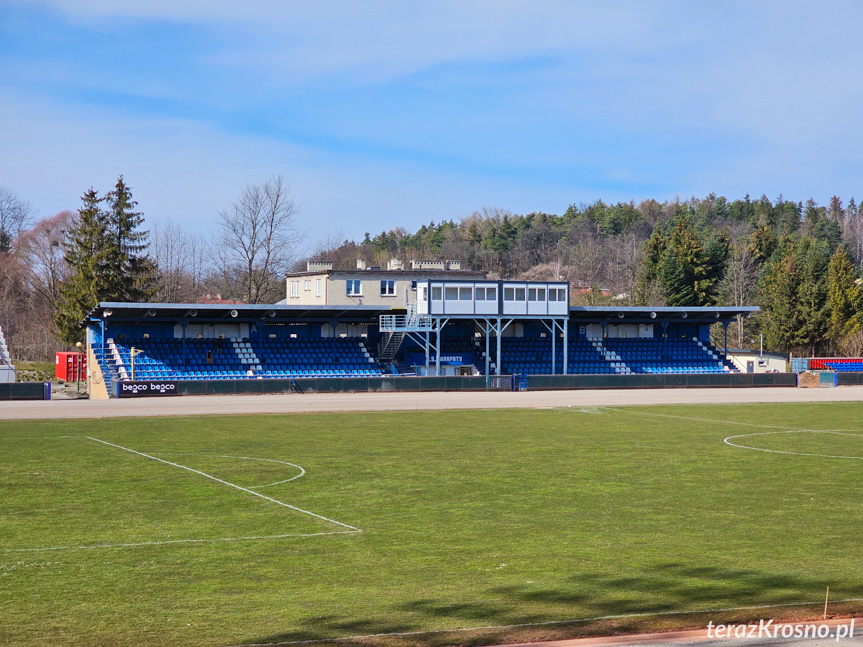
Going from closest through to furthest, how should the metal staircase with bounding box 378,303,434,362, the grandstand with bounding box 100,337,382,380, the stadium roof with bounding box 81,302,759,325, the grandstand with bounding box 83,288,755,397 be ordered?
the grandstand with bounding box 100,337,382,380 → the stadium roof with bounding box 81,302,759,325 → the grandstand with bounding box 83,288,755,397 → the metal staircase with bounding box 378,303,434,362

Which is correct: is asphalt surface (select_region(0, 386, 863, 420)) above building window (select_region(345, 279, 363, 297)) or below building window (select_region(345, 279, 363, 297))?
below

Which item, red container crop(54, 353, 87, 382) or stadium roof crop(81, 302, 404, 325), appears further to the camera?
red container crop(54, 353, 87, 382)

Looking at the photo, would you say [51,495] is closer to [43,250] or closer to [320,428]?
[320,428]

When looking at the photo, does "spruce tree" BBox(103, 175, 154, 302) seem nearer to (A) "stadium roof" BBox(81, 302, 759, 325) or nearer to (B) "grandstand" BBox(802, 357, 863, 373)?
(A) "stadium roof" BBox(81, 302, 759, 325)

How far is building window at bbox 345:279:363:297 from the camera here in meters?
75.8

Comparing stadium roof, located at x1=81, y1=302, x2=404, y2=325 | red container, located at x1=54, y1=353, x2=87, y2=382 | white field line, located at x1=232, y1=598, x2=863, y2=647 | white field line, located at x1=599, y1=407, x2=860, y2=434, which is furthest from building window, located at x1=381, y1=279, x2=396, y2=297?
white field line, located at x1=232, y1=598, x2=863, y2=647

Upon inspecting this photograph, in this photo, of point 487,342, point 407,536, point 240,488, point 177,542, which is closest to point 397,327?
point 487,342

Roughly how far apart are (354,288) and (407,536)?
201 ft

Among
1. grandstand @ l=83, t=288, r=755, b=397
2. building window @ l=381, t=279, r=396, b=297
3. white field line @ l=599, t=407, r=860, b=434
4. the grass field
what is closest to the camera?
the grass field

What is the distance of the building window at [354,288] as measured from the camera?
75812mm

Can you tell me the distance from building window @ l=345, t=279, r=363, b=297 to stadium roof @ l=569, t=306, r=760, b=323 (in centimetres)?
1727

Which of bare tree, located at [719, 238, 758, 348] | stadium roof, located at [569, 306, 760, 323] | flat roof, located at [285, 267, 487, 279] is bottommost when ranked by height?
stadium roof, located at [569, 306, 760, 323]

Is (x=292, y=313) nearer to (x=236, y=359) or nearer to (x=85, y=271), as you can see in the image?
(x=236, y=359)

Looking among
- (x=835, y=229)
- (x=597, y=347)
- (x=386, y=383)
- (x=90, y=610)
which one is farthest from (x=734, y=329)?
(x=90, y=610)
